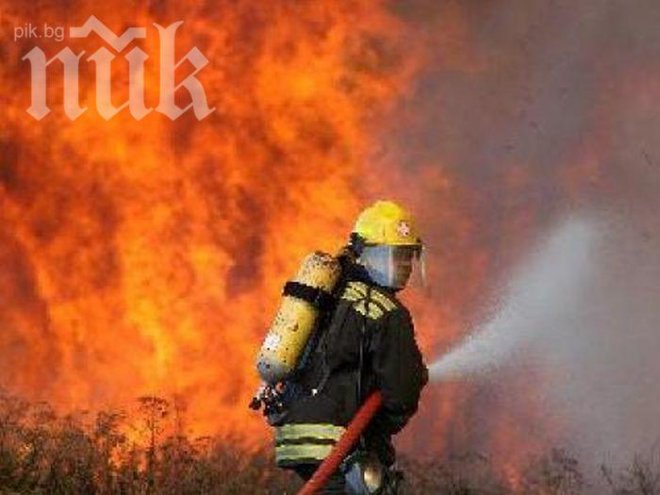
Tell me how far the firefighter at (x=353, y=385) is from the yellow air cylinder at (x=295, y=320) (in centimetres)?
9

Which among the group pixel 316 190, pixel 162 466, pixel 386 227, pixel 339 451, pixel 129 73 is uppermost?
pixel 129 73

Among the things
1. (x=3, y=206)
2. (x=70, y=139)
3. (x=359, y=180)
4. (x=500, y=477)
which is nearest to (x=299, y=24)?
(x=359, y=180)

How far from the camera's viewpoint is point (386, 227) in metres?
4.77

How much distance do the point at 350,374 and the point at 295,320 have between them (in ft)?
1.10

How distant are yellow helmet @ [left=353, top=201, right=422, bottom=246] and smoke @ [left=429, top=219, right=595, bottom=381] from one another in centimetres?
626

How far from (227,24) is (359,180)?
7.43 ft

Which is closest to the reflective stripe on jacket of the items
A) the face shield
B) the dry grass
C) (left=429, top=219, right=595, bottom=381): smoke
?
the face shield

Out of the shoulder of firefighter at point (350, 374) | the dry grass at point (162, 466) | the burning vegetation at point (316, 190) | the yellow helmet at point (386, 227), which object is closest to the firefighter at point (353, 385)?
the shoulder of firefighter at point (350, 374)

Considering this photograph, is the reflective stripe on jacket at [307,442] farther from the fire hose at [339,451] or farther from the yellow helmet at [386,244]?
the yellow helmet at [386,244]

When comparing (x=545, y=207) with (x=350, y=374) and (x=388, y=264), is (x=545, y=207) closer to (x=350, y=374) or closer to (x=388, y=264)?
(x=388, y=264)

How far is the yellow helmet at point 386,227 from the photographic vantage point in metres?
4.76

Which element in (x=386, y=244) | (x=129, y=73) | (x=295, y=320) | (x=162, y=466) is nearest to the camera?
(x=295, y=320)

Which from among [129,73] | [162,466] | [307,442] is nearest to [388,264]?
[307,442]

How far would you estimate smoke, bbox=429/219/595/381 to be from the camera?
11.2 m
